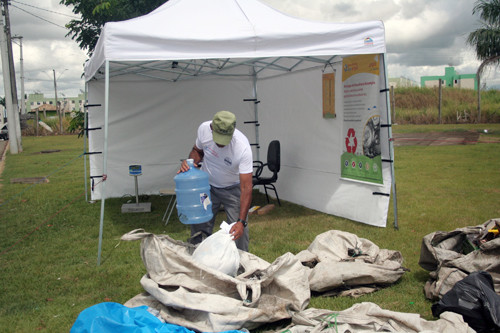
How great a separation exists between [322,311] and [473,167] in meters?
8.76

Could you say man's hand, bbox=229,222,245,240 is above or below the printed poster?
below

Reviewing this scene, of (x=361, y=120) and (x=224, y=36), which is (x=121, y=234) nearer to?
(x=224, y=36)

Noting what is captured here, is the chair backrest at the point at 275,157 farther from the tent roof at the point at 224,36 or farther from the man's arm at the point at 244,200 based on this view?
the man's arm at the point at 244,200

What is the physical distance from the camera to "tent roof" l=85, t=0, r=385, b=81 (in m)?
4.83

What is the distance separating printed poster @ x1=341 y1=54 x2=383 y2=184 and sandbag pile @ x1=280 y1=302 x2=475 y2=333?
3.22 m

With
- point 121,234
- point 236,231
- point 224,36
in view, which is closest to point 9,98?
point 121,234

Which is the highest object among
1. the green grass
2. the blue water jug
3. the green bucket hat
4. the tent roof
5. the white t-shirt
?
the tent roof

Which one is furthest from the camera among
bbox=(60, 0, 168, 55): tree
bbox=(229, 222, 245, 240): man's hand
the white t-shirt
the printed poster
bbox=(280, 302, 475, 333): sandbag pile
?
bbox=(60, 0, 168, 55): tree

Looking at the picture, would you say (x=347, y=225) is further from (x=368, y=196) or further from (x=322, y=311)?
(x=322, y=311)

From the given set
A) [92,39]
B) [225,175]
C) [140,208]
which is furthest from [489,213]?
[92,39]

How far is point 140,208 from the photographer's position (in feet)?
25.7

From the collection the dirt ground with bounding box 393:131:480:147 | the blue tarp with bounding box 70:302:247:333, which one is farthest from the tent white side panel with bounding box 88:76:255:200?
the dirt ground with bounding box 393:131:480:147

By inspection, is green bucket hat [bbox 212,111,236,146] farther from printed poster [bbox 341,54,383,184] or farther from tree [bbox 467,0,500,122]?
tree [bbox 467,0,500,122]

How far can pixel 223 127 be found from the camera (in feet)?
12.8
